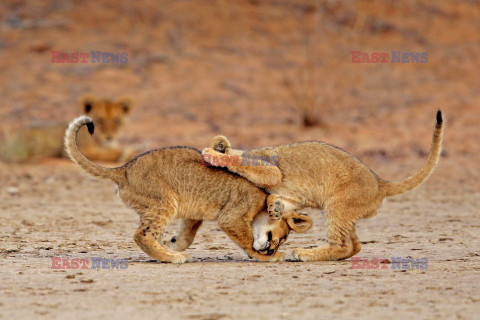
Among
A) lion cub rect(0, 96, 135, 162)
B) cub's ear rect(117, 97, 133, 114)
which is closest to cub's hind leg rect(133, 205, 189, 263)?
lion cub rect(0, 96, 135, 162)

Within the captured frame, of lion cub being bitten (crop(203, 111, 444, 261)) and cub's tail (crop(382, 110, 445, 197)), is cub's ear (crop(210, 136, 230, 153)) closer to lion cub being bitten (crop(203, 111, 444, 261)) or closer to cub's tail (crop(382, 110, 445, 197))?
lion cub being bitten (crop(203, 111, 444, 261))

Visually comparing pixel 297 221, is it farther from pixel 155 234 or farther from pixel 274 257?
pixel 155 234

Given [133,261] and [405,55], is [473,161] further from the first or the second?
[133,261]

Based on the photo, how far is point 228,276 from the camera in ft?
18.3

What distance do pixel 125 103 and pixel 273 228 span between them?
7.95 metres

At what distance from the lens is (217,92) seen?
18.6 meters

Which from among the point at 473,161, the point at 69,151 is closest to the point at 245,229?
the point at 69,151

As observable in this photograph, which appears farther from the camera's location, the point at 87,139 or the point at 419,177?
the point at 87,139

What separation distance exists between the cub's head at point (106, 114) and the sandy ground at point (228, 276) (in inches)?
179

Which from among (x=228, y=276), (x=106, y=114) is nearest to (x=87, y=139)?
(x=106, y=114)

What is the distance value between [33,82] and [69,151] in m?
12.8

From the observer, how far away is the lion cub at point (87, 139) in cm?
1368

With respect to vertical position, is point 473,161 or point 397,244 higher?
point 473,161

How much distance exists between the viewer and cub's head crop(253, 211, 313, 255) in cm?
648
